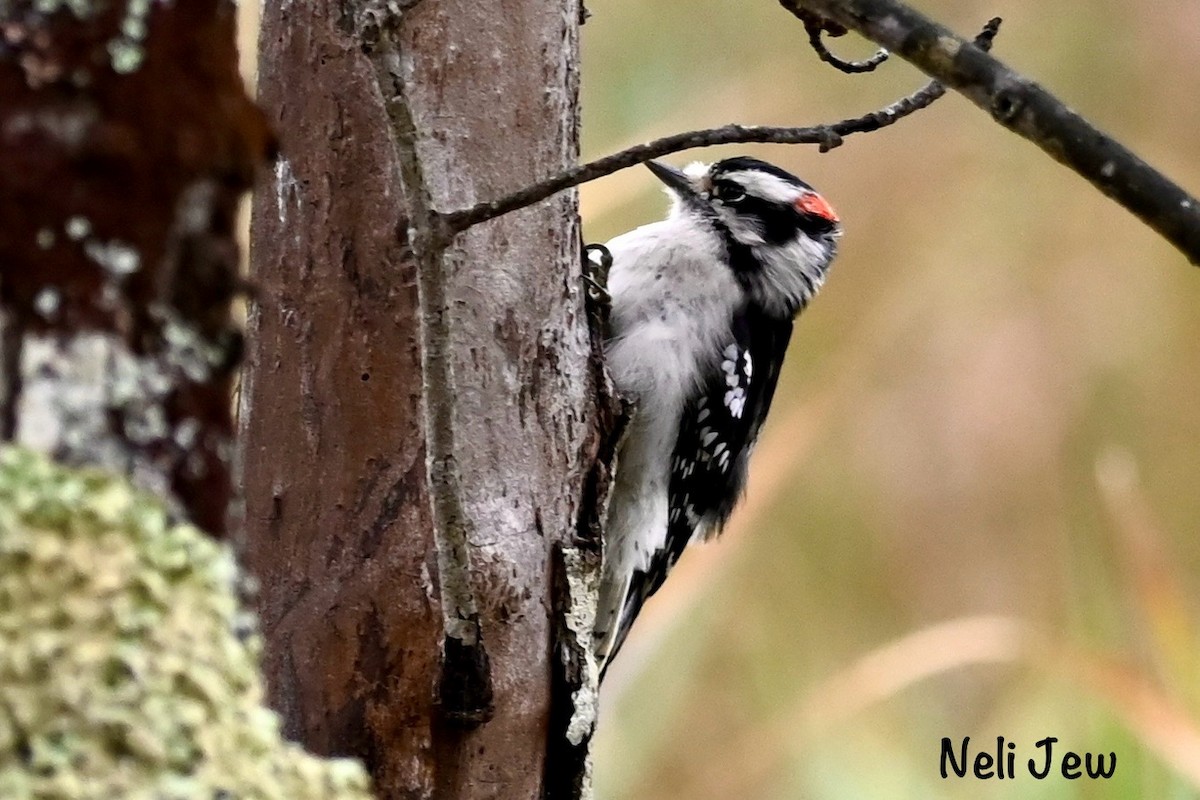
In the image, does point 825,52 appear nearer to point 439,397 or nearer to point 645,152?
point 645,152

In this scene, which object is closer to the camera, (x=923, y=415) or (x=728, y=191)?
(x=728, y=191)

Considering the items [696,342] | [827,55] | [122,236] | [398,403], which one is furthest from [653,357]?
[122,236]

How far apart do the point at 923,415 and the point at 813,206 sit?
4.12 ft

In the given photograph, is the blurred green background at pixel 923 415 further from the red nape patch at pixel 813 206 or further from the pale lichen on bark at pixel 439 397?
the pale lichen on bark at pixel 439 397

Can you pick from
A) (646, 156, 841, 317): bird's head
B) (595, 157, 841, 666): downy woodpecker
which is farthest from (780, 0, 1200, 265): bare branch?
(646, 156, 841, 317): bird's head

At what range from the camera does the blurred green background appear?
3.29 m

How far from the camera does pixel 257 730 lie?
764 millimetres

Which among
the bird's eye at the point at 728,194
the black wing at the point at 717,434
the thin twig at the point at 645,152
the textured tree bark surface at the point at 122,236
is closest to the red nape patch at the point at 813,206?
the bird's eye at the point at 728,194

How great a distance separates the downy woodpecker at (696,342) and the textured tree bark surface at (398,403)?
632 millimetres

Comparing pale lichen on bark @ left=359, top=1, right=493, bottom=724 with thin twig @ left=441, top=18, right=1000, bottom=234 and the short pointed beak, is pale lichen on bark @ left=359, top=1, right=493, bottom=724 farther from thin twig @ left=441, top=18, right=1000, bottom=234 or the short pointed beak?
the short pointed beak

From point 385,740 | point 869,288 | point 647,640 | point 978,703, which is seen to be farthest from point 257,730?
point 869,288

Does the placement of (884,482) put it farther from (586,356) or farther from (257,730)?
(257,730)

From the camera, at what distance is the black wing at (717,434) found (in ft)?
7.48

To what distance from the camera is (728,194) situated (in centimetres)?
243
